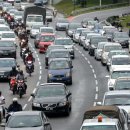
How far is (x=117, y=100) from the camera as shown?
33.0 m

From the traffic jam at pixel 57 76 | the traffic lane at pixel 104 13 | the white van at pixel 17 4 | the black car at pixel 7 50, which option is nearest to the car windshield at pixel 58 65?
the traffic jam at pixel 57 76

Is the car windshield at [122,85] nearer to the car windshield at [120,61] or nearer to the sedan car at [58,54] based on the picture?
the car windshield at [120,61]

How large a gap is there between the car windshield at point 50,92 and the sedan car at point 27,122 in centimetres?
826

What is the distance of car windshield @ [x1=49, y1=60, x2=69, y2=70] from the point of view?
48.2 meters

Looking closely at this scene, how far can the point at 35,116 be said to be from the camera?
2809 centimetres

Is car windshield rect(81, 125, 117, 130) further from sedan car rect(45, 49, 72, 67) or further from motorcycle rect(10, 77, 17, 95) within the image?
sedan car rect(45, 49, 72, 67)

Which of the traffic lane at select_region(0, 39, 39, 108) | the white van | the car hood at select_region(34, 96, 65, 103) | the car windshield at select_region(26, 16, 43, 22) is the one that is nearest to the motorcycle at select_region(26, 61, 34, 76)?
the traffic lane at select_region(0, 39, 39, 108)

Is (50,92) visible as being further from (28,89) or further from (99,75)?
(99,75)

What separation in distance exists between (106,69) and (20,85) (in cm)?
1385

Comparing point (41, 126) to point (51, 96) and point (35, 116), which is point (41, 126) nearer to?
point (35, 116)

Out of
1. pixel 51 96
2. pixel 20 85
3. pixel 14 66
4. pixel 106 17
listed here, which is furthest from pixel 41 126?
pixel 106 17

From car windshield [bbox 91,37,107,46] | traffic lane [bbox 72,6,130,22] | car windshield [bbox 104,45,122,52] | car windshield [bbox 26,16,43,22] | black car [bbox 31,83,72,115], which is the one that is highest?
black car [bbox 31,83,72,115]

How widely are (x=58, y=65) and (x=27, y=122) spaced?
20.6 meters

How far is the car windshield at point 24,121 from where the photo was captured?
27.7 metres
